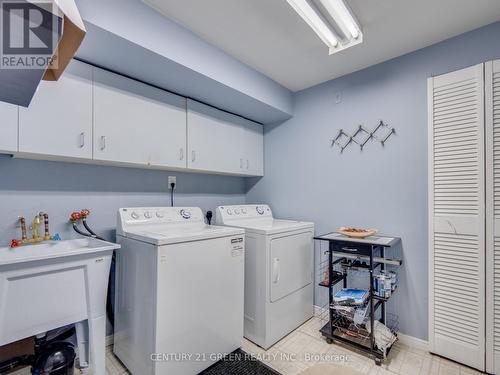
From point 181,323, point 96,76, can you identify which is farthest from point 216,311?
point 96,76

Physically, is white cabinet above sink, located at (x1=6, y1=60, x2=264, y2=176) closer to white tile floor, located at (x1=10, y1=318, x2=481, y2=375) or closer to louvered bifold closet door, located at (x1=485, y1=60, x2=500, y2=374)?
white tile floor, located at (x1=10, y1=318, x2=481, y2=375)

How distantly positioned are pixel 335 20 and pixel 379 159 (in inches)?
48.5

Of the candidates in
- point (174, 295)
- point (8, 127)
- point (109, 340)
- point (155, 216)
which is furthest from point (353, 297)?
point (8, 127)

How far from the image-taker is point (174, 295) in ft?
5.30

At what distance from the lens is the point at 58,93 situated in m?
1.65

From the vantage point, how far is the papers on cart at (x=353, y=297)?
2020 mm

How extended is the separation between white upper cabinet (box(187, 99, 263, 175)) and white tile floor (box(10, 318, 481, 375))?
1684 millimetres

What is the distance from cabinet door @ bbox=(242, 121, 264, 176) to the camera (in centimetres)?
Answer: 297

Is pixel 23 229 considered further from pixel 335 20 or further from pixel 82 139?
pixel 335 20

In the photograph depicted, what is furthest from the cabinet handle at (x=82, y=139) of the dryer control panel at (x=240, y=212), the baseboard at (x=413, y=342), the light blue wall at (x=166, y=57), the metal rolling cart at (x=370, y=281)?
the baseboard at (x=413, y=342)

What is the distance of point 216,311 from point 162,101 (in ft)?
5.84

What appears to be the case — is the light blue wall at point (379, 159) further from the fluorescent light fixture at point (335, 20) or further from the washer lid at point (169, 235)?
the washer lid at point (169, 235)

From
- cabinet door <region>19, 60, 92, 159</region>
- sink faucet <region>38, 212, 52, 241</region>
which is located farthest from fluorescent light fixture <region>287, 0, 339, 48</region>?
sink faucet <region>38, 212, 52, 241</region>

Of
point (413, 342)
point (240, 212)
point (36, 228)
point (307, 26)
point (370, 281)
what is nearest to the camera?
point (36, 228)
